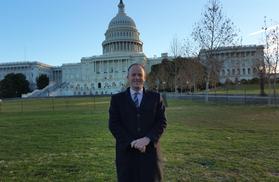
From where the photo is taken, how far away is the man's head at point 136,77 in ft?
16.5

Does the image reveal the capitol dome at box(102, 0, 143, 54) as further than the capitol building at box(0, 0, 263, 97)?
Yes

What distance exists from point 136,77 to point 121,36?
151 metres

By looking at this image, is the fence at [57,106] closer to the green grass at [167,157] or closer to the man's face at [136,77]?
the green grass at [167,157]

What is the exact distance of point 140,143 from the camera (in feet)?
15.4

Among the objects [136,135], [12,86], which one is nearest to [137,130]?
[136,135]

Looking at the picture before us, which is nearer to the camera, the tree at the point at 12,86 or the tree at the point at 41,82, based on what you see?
the tree at the point at 12,86

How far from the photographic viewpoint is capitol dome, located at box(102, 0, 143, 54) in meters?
154

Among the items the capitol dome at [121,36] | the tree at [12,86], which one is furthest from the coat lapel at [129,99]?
the capitol dome at [121,36]

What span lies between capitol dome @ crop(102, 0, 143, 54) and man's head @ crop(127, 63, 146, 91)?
150 metres

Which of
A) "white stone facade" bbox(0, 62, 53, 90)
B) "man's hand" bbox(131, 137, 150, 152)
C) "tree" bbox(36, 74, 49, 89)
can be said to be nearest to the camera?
"man's hand" bbox(131, 137, 150, 152)

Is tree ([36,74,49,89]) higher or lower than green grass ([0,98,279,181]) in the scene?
higher

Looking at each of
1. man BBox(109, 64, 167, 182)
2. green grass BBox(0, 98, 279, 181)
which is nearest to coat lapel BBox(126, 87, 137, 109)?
man BBox(109, 64, 167, 182)

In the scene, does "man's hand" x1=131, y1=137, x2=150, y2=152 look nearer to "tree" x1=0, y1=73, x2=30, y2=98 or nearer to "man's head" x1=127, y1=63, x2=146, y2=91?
"man's head" x1=127, y1=63, x2=146, y2=91

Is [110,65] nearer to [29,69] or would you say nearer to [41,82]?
[41,82]
